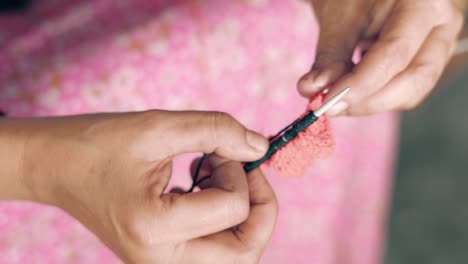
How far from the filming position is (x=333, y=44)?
2.45ft

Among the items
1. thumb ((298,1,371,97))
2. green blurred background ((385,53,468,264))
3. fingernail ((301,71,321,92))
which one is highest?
thumb ((298,1,371,97))

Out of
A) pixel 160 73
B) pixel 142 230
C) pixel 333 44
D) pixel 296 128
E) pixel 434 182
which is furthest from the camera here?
pixel 434 182

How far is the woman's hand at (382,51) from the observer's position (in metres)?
0.67

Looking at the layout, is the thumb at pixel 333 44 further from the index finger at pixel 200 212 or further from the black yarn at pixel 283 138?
the index finger at pixel 200 212

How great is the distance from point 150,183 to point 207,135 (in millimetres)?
101

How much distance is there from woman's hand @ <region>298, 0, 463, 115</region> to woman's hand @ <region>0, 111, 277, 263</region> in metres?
0.18

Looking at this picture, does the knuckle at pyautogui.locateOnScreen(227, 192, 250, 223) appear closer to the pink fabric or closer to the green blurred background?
the pink fabric

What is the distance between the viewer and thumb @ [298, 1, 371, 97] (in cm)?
68

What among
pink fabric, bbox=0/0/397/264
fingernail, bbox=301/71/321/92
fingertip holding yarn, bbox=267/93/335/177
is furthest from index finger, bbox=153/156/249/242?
pink fabric, bbox=0/0/397/264

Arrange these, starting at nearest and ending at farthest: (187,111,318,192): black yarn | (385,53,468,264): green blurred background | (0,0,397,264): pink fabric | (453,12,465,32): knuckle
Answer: (187,111,318,192): black yarn, (453,12,465,32): knuckle, (0,0,397,264): pink fabric, (385,53,468,264): green blurred background

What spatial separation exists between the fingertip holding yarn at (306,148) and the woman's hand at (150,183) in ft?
0.18

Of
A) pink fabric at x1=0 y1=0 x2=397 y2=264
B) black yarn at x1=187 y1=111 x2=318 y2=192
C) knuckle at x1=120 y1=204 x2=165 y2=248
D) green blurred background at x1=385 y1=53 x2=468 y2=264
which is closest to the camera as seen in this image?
knuckle at x1=120 y1=204 x2=165 y2=248

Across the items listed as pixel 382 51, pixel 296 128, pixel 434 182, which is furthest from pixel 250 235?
pixel 434 182

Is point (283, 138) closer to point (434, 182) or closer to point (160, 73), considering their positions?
point (160, 73)
